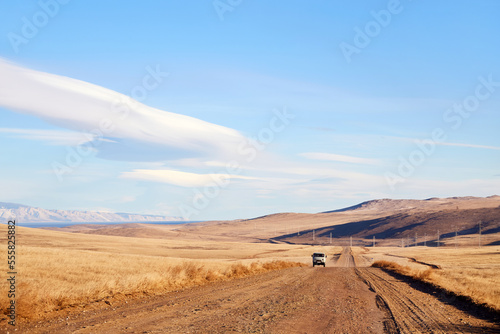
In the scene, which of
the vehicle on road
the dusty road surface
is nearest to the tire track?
the dusty road surface

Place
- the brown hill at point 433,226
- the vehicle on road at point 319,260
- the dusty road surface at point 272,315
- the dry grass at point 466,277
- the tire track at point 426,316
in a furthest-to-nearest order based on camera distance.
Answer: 1. the brown hill at point 433,226
2. the vehicle on road at point 319,260
3. the dry grass at point 466,277
4. the tire track at point 426,316
5. the dusty road surface at point 272,315

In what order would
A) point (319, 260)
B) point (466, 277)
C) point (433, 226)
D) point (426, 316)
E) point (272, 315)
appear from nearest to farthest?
point (272, 315)
point (426, 316)
point (466, 277)
point (319, 260)
point (433, 226)

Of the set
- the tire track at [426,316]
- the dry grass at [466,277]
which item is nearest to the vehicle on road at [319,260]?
the dry grass at [466,277]

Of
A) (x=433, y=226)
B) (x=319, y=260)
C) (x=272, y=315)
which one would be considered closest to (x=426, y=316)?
(x=272, y=315)

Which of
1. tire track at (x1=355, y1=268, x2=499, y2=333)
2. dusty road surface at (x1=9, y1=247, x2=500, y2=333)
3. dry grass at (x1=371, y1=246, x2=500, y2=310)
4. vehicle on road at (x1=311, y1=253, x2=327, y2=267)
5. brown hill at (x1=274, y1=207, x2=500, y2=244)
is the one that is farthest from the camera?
brown hill at (x1=274, y1=207, x2=500, y2=244)

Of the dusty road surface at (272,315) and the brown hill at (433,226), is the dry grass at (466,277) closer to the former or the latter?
the dusty road surface at (272,315)

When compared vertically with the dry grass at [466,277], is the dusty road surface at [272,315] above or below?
below

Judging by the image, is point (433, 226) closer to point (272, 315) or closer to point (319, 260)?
point (319, 260)

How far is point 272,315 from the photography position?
516 inches

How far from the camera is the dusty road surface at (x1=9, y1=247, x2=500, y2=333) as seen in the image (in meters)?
11.0

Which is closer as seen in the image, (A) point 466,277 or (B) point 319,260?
(A) point 466,277

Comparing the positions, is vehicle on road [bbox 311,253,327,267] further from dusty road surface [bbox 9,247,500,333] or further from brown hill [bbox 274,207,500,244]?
brown hill [bbox 274,207,500,244]

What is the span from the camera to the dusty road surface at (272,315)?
1104 centimetres

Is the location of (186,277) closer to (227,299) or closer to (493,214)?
(227,299)
